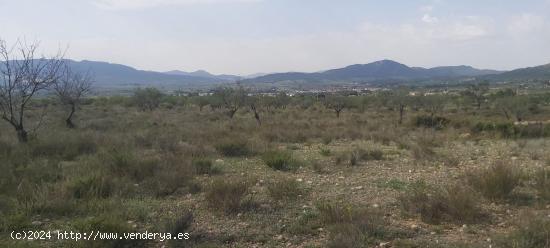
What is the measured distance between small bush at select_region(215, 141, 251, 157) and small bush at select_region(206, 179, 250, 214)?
6718 mm

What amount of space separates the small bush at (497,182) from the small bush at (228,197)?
14.2 feet

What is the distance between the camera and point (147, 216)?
7.36 metres

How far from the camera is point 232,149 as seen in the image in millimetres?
15289

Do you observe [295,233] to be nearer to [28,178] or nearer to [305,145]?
[28,178]

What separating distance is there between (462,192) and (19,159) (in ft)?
36.1

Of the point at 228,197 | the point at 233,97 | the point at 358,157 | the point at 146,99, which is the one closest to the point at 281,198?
the point at 228,197

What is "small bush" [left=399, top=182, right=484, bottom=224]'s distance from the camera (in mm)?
6914

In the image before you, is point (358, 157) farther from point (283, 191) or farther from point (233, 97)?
point (233, 97)

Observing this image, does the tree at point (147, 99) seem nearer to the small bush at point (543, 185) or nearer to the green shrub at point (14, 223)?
the green shrub at point (14, 223)

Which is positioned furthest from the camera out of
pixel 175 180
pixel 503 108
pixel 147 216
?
pixel 503 108

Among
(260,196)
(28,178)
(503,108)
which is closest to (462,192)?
(260,196)

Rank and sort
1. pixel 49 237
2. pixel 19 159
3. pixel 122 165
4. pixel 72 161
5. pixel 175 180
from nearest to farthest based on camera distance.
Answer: pixel 49 237
pixel 175 180
pixel 122 165
pixel 19 159
pixel 72 161

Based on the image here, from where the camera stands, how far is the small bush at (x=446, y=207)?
272 inches

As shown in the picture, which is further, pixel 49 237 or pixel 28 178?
pixel 28 178
